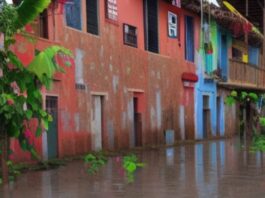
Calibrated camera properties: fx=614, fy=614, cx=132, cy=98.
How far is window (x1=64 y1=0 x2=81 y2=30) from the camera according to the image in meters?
17.1

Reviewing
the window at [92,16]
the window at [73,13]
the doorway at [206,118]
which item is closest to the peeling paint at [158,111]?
the window at [92,16]

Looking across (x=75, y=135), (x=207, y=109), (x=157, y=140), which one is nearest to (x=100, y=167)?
(x=75, y=135)

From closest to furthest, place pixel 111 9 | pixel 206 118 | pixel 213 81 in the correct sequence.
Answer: pixel 111 9 < pixel 213 81 < pixel 206 118

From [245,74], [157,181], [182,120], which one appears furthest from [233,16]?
[157,181]

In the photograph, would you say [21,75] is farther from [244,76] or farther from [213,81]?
[244,76]

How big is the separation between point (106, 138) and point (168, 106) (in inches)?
220

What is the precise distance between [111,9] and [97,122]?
369 centimetres

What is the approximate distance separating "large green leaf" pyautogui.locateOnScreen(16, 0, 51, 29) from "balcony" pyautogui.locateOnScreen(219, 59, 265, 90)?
2071 cm

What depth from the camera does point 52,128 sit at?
16.2 metres

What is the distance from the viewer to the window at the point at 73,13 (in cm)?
1711

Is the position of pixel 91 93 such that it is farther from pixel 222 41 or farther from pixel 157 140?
pixel 222 41

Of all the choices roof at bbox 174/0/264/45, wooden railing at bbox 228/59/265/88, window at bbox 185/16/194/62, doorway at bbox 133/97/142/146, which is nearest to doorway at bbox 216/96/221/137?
wooden railing at bbox 228/59/265/88

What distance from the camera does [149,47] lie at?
22.6m

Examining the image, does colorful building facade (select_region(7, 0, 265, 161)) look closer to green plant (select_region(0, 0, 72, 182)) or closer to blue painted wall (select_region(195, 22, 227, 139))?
blue painted wall (select_region(195, 22, 227, 139))
